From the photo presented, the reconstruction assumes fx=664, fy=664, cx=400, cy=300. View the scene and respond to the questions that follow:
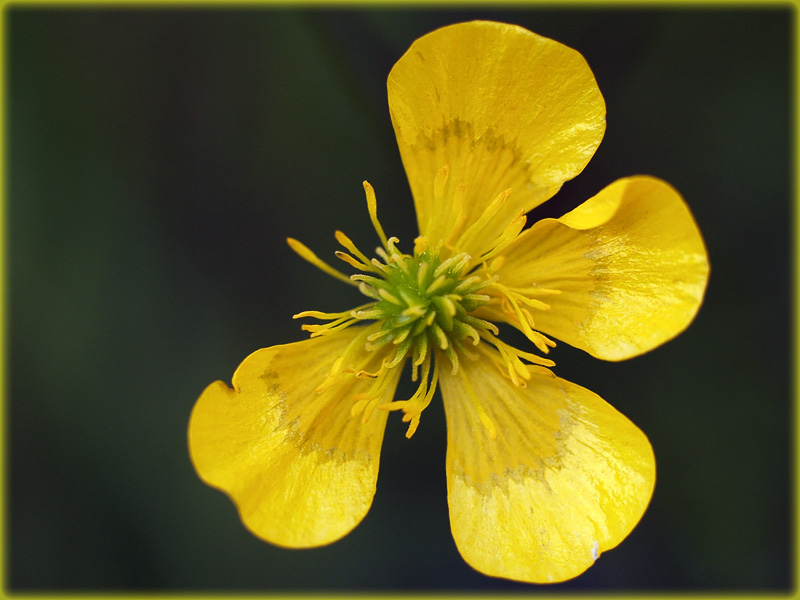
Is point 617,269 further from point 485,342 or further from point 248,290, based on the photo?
point 248,290

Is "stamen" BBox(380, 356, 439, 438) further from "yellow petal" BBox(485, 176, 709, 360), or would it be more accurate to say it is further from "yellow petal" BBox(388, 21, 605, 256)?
"yellow petal" BBox(388, 21, 605, 256)

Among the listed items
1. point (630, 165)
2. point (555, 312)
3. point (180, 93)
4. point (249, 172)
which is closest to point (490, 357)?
point (555, 312)

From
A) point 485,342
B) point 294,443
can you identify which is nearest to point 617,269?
point 485,342

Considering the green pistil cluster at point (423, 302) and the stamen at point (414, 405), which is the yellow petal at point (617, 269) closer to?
the green pistil cluster at point (423, 302)

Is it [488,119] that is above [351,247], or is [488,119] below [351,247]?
above

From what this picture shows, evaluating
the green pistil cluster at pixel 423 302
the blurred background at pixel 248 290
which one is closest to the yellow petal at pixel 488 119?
the green pistil cluster at pixel 423 302

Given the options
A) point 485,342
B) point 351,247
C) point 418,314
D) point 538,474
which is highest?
point 351,247

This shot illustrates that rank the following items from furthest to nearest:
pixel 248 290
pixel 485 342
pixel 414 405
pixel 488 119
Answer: pixel 248 290, pixel 485 342, pixel 488 119, pixel 414 405

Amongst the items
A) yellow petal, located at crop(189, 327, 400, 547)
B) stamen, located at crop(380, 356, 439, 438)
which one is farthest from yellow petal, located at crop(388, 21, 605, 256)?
Result: yellow petal, located at crop(189, 327, 400, 547)

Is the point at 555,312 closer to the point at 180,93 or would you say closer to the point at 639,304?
the point at 639,304
